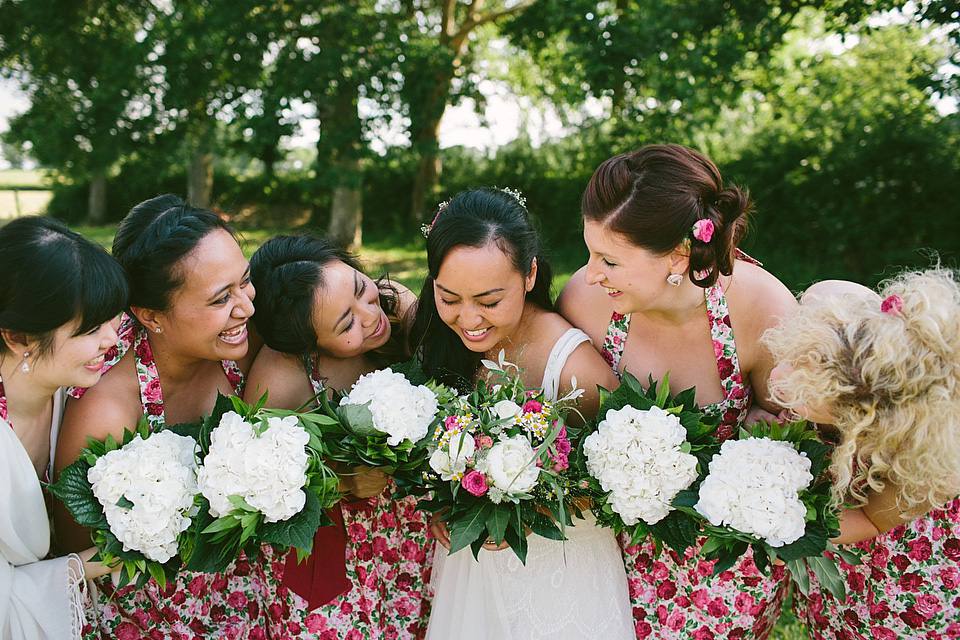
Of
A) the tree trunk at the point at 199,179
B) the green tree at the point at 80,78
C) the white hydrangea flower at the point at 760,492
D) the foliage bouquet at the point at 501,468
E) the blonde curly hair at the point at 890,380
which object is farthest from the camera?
the tree trunk at the point at 199,179

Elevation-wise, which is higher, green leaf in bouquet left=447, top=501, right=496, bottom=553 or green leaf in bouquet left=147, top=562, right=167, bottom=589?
green leaf in bouquet left=447, top=501, right=496, bottom=553

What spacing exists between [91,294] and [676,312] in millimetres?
2355

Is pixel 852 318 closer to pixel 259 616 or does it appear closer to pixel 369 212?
pixel 259 616

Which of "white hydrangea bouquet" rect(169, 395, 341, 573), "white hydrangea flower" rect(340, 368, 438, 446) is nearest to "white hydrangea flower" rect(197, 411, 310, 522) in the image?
"white hydrangea bouquet" rect(169, 395, 341, 573)

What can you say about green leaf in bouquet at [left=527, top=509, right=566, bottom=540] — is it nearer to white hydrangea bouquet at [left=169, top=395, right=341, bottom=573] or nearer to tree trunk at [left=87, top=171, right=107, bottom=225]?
white hydrangea bouquet at [left=169, top=395, right=341, bottom=573]

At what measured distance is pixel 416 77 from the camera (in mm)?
12977

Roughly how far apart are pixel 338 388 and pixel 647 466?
1.53m

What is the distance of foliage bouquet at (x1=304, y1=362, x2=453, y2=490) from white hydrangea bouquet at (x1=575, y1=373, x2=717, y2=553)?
625 millimetres

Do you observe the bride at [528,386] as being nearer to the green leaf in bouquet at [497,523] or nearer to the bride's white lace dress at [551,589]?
the bride's white lace dress at [551,589]

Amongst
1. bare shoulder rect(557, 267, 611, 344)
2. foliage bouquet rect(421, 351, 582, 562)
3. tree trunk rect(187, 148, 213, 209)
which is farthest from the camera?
tree trunk rect(187, 148, 213, 209)

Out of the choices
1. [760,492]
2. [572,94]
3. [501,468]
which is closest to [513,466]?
[501,468]

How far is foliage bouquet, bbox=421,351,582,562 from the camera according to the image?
2.57 metres

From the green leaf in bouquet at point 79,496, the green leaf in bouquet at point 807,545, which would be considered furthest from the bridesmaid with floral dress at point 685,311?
the green leaf in bouquet at point 79,496

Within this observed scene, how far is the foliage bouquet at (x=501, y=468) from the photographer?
2.57 m
